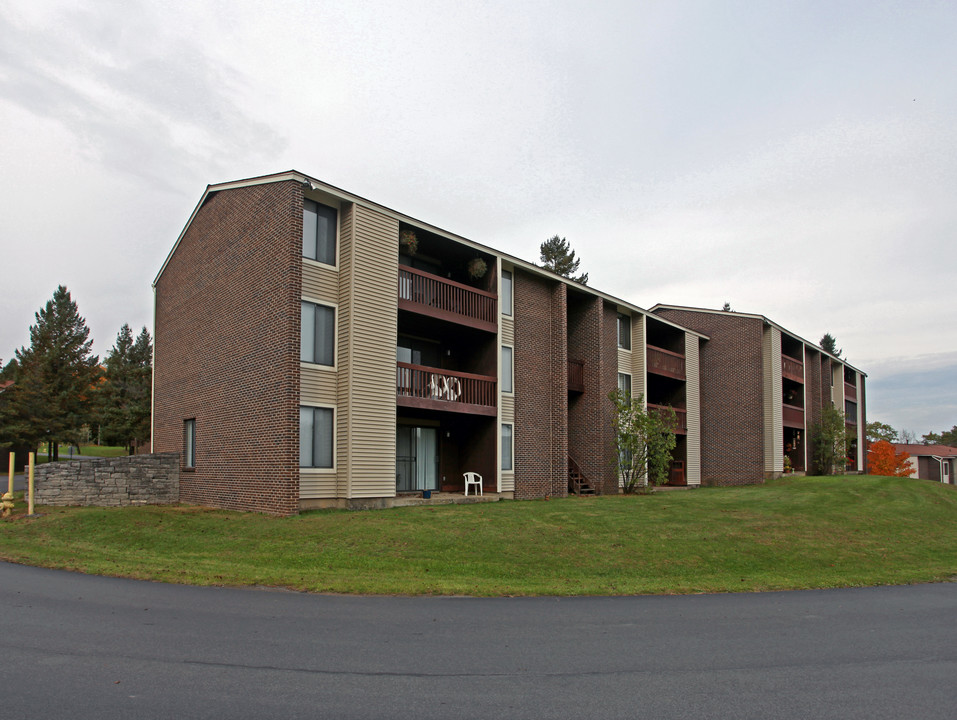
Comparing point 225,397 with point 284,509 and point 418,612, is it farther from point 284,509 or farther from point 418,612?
point 418,612

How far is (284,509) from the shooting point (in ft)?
52.6

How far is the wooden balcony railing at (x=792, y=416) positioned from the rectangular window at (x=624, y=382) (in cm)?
1097

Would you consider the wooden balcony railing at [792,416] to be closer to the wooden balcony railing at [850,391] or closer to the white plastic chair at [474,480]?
the wooden balcony railing at [850,391]

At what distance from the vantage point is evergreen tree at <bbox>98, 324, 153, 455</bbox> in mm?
47750

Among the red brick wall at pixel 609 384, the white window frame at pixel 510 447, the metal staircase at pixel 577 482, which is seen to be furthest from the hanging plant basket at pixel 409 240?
the metal staircase at pixel 577 482

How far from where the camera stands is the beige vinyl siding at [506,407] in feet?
73.6

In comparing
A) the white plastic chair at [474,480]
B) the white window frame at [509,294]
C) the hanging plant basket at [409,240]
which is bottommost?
the white plastic chair at [474,480]

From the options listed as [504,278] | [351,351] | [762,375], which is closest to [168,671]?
[351,351]

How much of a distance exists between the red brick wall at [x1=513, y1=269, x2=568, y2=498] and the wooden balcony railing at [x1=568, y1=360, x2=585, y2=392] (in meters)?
1.99

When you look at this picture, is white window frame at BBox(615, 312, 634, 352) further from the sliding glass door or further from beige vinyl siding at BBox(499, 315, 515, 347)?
the sliding glass door

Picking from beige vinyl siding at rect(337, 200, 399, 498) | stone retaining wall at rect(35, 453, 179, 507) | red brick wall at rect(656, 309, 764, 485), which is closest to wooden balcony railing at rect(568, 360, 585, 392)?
beige vinyl siding at rect(337, 200, 399, 498)

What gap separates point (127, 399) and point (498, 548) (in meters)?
46.2

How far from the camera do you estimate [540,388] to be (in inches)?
960

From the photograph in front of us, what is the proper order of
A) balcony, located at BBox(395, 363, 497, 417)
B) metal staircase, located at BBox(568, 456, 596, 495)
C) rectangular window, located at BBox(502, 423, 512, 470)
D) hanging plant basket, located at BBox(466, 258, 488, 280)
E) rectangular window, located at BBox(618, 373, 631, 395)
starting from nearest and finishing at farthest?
balcony, located at BBox(395, 363, 497, 417)
hanging plant basket, located at BBox(466, 258, 488, 280)
rectangular window, located at BBox(502, 423, 512, 470)
metal staircase, located at BBox(568, 456, 596, 495)
rectangular window, located at BBox(618, 373, 631, 395)
